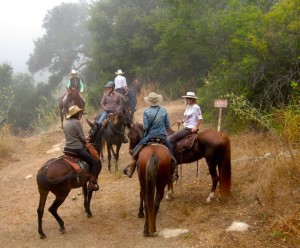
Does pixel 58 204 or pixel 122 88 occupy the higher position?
pixel 122 88

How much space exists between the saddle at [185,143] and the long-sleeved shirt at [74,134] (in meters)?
2.04

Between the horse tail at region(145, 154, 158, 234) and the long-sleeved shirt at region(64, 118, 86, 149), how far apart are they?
168 centimetres

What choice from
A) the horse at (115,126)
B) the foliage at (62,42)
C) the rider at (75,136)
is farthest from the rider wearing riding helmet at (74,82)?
the foliage at (62,42)

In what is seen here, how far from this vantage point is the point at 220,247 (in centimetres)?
573

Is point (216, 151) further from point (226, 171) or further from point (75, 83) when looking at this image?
point (75, 83)

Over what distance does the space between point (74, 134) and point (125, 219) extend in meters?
1.96

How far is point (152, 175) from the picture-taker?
20.1 feet

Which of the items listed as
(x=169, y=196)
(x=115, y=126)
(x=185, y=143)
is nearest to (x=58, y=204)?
(x=169, y=196)

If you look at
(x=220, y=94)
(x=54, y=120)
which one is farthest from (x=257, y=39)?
(x=54, y=120)

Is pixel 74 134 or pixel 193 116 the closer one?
pixel 74 134

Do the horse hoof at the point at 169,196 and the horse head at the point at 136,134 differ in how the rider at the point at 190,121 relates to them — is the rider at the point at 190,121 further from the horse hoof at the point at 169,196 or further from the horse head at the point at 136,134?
the horse hoof at the point at 169,196

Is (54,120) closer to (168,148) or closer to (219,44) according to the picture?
(219,44)

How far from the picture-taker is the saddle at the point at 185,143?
311 inches

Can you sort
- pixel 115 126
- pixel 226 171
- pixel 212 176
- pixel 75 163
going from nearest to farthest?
1. pixel 75 163
2. pixel 226 171
3. pixel 212 176
4. pixel 115 126
